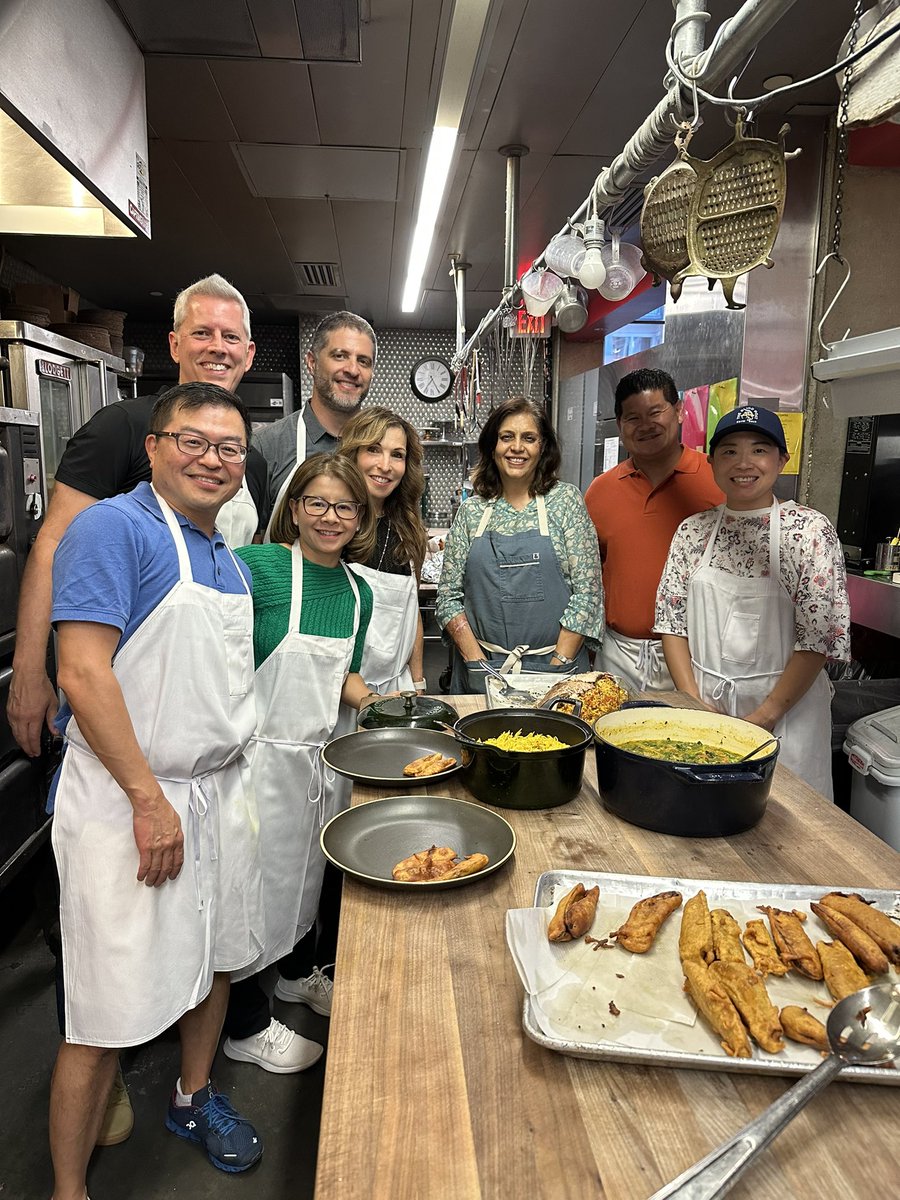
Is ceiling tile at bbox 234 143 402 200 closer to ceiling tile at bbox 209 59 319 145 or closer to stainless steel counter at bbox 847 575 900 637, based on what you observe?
ceiling tile at bbox 209 59 319 145

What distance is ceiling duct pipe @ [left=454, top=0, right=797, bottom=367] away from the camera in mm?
1461

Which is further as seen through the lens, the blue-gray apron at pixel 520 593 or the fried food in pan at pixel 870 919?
the blue-gray apron at pixel 520 593

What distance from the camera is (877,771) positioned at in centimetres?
262

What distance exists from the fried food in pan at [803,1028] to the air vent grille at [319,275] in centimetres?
673

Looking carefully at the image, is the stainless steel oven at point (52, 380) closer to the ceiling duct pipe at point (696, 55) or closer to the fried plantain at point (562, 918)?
the ceiling duct pipe at point (696, 55)

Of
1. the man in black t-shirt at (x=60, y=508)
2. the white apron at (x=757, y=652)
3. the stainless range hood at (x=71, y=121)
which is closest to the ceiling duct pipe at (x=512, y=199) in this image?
the stainless range hood at (x=71, y=121)

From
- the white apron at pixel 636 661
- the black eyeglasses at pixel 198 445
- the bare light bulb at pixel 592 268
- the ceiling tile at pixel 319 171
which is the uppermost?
the ceiling tile at pixel 319 171

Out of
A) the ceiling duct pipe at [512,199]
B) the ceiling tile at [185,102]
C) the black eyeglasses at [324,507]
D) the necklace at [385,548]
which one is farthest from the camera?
the ceiling duct pipe at [512,199]

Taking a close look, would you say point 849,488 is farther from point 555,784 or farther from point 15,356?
point 15,356

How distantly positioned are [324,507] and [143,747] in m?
0.80

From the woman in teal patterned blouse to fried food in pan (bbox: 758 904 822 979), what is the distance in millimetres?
1683

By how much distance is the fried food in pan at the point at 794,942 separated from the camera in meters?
1.00

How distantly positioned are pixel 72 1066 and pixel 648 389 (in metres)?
2.80

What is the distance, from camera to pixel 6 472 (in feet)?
9.36
